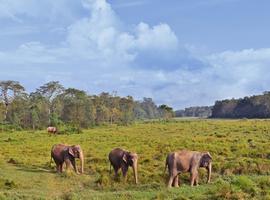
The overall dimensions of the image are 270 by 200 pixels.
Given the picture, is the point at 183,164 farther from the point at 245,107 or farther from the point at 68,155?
the point at 245,107

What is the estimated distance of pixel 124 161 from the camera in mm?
18078

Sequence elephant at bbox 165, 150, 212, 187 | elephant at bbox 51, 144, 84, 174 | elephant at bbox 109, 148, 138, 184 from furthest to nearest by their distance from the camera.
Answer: elephant at bbox 51, 144, 84, 174 < elephant at bbox 109, 148, 138, 184 < elephant at bbox 165, 150, 212, 187

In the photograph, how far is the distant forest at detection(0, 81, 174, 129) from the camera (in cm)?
7112

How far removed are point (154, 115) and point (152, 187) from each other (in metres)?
140

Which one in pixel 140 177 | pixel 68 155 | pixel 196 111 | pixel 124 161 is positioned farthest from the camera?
pixel 196 111

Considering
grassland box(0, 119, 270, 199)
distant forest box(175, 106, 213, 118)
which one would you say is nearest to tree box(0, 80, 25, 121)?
grassland box(0, 119, 270, 199)

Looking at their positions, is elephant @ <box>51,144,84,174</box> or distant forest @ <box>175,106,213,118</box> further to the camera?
distant forest @ <box>175,106,213,118</box>

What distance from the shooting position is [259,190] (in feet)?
43.7

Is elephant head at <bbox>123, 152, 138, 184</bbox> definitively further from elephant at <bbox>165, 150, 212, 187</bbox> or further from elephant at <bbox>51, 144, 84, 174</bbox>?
elephant at <bbox>51, 144, 84, 174</bbox>

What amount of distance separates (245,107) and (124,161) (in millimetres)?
107633

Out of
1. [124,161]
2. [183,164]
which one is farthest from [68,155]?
[183,164]

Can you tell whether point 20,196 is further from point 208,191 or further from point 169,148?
point 169,148

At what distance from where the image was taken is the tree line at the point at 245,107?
111875 mm

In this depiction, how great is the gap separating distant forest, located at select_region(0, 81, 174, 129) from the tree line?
30.6 meters
